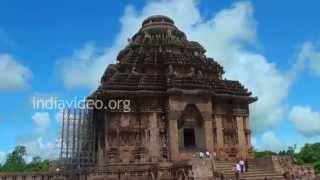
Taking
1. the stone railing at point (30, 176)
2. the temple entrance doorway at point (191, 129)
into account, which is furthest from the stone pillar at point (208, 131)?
the stone railing at point (30, 176)

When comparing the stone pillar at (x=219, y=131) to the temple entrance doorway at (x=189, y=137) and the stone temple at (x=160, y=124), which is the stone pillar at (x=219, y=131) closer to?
the stone temple at (x=160, y=124)

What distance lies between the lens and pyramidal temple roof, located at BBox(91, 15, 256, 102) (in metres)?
28.6

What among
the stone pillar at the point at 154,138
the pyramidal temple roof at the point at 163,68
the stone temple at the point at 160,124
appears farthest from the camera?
the pyramidal temple roof at the point at 163,68

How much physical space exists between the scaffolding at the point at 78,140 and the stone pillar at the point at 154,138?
188 inches

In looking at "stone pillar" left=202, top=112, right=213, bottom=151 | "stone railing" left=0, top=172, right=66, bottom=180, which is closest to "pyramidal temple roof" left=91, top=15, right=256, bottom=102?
"stone pillar" left=202, top=112, right=213, bottom=151

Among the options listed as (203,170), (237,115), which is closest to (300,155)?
(237,115)

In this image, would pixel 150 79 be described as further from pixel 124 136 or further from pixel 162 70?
pixel 124 136

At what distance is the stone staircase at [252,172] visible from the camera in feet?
81.8

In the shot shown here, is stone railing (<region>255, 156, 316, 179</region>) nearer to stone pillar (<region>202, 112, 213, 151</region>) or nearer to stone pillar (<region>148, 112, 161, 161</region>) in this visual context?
stone pillar (<region>202, 112, 213, 151</region>)

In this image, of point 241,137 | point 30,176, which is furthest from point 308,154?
point 30,176

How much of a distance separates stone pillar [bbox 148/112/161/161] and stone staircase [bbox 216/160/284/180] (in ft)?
12.9

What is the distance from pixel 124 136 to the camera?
28062 mm

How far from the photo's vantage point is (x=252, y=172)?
85.5 feet

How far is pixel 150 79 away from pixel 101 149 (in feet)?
18.3
